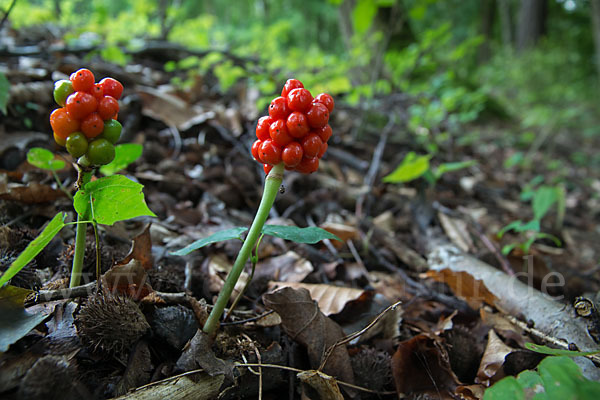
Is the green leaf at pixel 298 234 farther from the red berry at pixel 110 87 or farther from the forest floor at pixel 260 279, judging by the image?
the red berry at pixel 110 87

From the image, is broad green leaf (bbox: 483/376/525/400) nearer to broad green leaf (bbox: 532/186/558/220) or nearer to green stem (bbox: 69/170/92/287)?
green stem (bbox: 69/170/92/287)

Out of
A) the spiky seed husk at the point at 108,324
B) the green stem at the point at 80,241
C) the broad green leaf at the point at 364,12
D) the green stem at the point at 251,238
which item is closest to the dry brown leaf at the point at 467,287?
the green stem at the point at 251,238

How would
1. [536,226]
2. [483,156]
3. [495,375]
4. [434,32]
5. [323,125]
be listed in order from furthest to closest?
[483,156] < [434,32] < [536,226] < [495,375] < [323,125]

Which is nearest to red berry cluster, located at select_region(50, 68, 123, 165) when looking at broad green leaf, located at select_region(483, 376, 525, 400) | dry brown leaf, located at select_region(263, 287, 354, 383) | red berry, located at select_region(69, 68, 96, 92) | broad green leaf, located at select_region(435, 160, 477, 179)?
red berry, located at select_region(69, 68, 96, 92)

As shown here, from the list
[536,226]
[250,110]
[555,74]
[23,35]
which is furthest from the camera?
[555,74]

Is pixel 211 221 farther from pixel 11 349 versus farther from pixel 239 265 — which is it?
pixel 11 349

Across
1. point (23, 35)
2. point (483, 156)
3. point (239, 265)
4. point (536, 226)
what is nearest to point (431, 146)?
point (536, 226)
